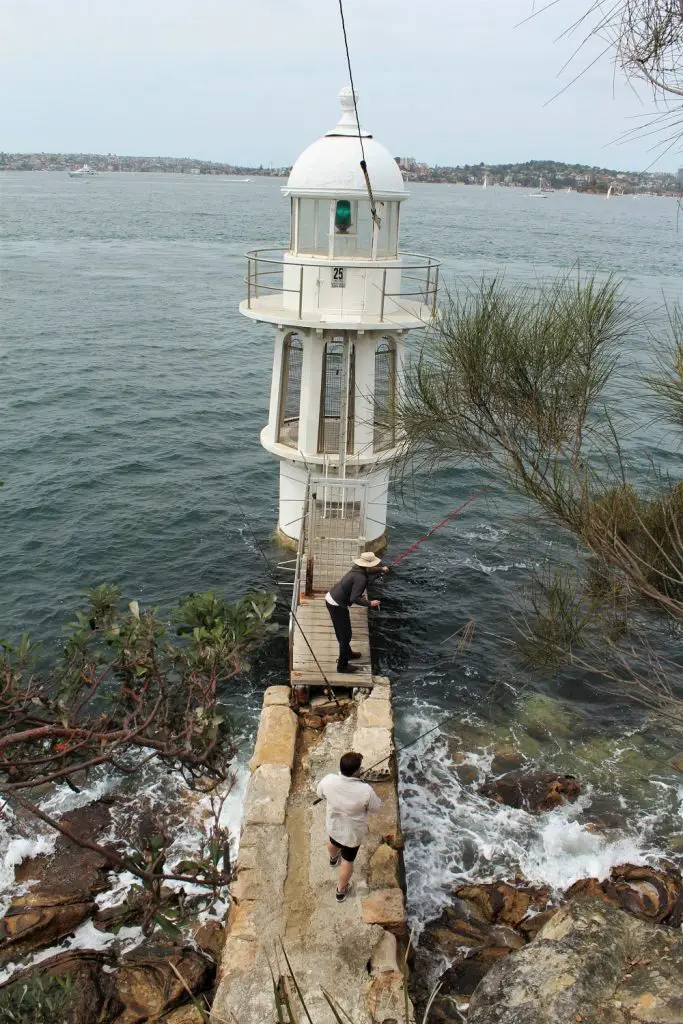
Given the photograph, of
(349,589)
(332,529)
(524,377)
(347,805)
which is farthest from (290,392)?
(347,805)

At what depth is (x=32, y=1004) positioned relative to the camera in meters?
5.44

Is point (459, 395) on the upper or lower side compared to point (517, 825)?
upper

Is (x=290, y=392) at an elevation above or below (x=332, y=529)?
above

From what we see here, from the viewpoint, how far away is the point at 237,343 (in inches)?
1442

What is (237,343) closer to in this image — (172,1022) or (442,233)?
(172,1022)

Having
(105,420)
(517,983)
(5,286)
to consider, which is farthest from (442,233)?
(517,983)

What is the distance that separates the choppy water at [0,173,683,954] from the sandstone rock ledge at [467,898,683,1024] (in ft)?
8.81

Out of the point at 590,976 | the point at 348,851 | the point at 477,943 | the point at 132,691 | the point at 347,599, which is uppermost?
the point at 132,691

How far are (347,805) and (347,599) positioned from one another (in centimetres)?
345

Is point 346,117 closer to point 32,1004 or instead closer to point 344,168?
point 344,168

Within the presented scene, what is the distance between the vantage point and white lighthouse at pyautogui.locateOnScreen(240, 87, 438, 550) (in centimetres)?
1313

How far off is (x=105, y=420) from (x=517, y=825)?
19.4m

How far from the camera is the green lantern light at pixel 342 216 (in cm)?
1324

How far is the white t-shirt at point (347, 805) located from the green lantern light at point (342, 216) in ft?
31.5
